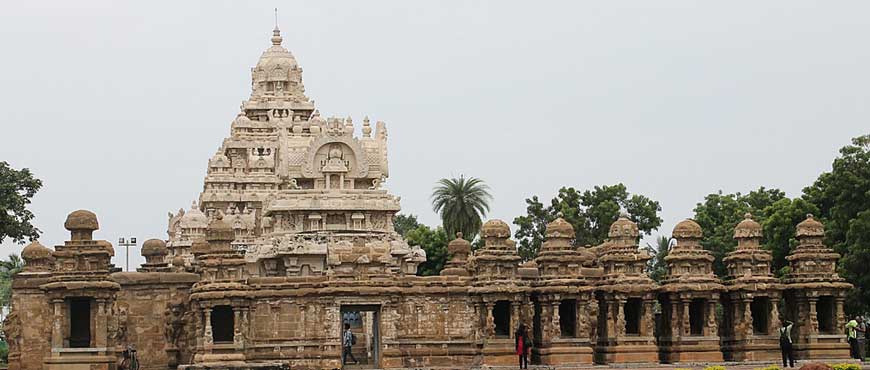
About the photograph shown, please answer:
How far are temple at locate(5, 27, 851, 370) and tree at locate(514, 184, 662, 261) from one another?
32139mm

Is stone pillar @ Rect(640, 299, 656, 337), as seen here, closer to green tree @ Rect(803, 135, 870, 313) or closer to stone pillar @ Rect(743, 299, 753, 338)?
stone pillar @ Rect(743, 299, 753, 338)

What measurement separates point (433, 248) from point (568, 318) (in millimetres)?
41385

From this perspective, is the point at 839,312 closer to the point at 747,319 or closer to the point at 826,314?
the point at 826,314

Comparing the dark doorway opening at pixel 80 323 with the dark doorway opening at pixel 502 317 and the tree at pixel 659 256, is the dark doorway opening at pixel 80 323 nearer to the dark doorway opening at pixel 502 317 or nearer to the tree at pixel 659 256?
the dark doorway opening at pixel 502 317

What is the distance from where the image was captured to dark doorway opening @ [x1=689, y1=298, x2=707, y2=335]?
52.2 m

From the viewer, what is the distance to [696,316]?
2092 inches

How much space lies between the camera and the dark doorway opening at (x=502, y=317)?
50.5 meters

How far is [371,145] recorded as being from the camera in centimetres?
6688

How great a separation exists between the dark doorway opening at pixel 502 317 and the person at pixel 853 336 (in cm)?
1079

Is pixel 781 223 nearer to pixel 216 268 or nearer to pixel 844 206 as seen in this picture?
pixel 844 206

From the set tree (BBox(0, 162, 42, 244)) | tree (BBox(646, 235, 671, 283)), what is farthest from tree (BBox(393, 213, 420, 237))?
tree (BBox(0, 162, 42, 244))

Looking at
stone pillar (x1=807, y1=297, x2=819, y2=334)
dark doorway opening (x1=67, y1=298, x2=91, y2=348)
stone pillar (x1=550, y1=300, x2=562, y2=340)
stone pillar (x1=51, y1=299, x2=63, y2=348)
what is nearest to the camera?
stone pillar (x1=51, y1=299, x2=63, y2=348)

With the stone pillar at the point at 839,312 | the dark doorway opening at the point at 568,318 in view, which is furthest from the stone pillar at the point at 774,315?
the dark doorway opening at the point at 568,318

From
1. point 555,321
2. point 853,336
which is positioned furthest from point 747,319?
point 555,321
